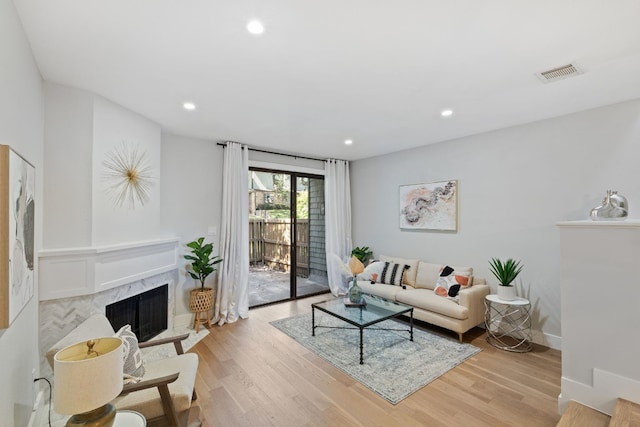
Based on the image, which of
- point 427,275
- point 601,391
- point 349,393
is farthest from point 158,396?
point 427,275

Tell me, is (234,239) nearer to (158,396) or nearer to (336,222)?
(336,222)

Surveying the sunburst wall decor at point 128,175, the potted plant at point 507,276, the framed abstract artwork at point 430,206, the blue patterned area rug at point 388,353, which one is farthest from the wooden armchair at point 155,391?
the framed abstract artwork at point 430,206

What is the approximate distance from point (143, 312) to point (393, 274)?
3.41 m

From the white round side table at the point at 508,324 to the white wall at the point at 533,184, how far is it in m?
0.13

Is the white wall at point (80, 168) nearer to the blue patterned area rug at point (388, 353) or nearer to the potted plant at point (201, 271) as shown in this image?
the potted plant at point (201, 271)

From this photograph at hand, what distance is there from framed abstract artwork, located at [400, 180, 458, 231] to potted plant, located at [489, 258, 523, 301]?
853mm

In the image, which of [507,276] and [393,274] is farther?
[393,274]

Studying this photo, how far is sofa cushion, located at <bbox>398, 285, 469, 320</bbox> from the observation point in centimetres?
334

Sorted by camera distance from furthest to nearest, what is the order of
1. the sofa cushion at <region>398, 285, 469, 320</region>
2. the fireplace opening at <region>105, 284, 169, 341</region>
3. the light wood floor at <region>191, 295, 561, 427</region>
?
the sofa cushion at <region>398, 285, 469, 320</region>
the fireplace opening at <region>105, 284, 169, 341</region>
the light wood floor at <region>191, 295, 561, 427</region>

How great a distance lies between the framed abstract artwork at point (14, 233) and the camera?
1318mm

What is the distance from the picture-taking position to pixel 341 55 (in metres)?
2.01

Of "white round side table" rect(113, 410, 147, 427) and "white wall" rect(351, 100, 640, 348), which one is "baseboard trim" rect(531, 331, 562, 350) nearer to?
"white wall" rect(351, 100, 640, 348)

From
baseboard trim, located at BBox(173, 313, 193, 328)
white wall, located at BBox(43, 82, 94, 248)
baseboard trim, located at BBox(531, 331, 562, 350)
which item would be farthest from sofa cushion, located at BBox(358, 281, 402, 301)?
white wall, located at BBox(43, 82, 94, 248)

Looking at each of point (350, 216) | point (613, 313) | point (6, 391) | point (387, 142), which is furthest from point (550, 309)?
point (6, 391)
